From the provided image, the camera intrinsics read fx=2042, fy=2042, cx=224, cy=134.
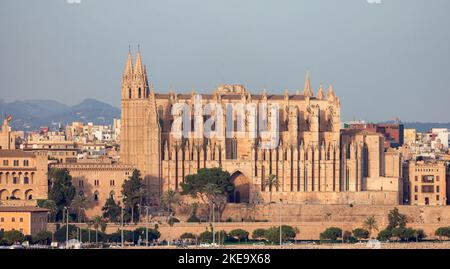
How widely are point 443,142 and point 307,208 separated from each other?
56.1 meters

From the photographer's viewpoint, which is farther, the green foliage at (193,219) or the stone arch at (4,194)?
the stone arch at (4,194)

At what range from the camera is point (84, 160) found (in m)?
106

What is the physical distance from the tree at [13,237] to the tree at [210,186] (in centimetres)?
1724

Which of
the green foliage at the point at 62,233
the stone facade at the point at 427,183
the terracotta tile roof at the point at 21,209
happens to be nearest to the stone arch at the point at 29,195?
the terracotta tile roof at the point at 21,209

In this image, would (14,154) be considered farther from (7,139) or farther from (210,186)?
(210,186)

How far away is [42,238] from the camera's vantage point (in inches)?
3410

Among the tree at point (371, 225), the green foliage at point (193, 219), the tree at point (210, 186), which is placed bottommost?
the tree at point (371, 225)

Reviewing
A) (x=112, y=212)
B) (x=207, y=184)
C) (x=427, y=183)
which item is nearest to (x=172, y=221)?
(x=112, y=212)

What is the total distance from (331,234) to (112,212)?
1079cm

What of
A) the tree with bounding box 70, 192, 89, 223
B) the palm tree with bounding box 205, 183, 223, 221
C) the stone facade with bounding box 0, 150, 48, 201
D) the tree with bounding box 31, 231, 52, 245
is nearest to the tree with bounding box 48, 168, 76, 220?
the tree with bounding box 70, 192, 89, 223

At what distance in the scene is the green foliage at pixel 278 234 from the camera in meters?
92.4

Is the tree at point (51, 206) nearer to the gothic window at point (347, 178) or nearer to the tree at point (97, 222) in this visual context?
the tree at point (97, 222)

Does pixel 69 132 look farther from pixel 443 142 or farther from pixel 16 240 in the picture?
pixel 16 240
